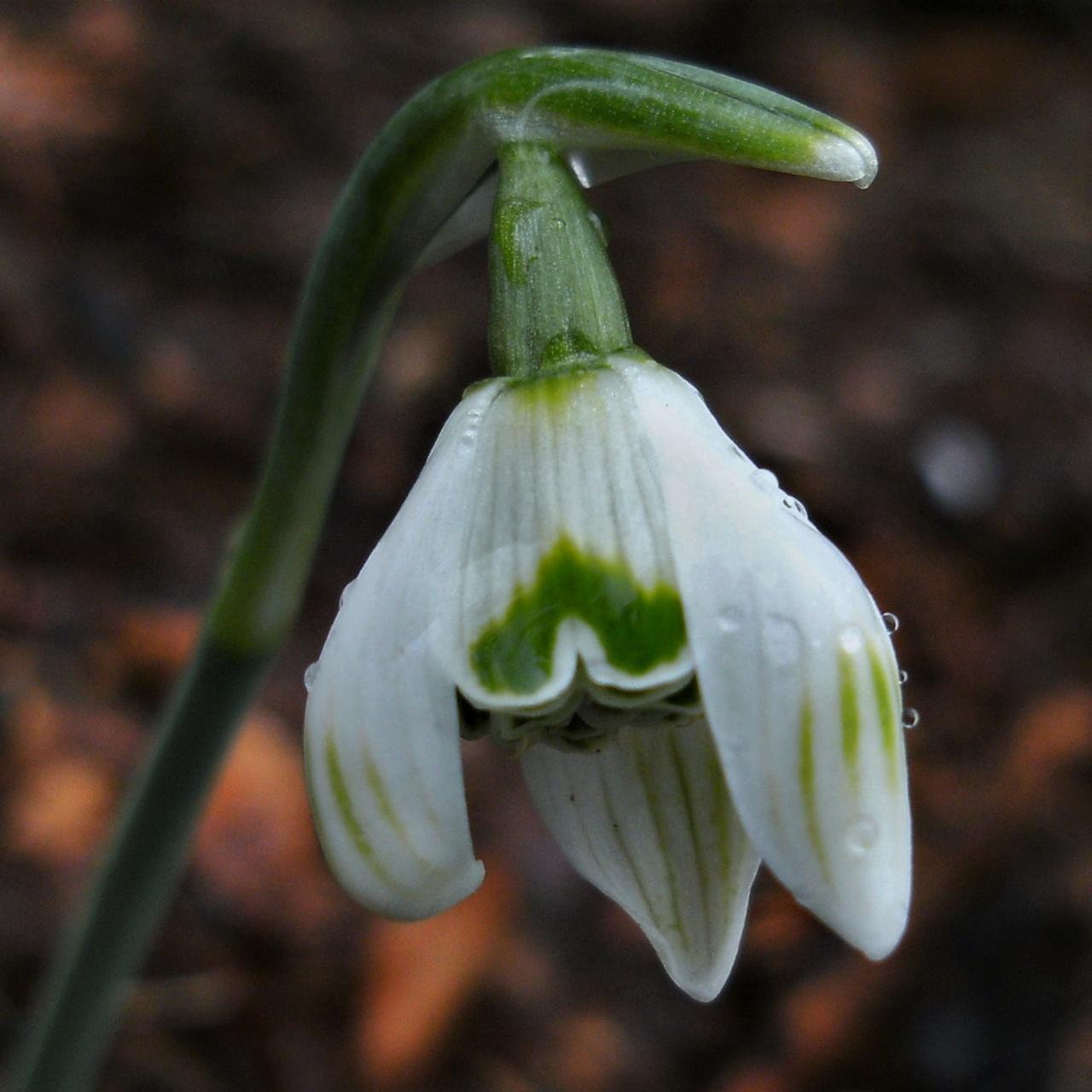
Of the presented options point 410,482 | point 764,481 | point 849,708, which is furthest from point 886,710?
point 410,482

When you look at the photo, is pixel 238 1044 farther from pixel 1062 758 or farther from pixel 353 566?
pixel 1062 758

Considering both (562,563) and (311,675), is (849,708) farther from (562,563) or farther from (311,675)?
(311,675)

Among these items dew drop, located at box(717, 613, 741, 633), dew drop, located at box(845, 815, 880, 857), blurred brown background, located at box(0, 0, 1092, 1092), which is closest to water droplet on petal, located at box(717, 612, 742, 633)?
dew drop, located at box(717, 613, 741, 633)

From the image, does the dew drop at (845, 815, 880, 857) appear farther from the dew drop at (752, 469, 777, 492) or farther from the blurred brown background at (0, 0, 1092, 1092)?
the blurred brown background at (0, 0, 1092, 1092)

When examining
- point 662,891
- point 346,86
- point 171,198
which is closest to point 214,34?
point 346,86

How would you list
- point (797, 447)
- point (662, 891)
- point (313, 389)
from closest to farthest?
point (662, 891)
point (313, 389)
point (797, 447)

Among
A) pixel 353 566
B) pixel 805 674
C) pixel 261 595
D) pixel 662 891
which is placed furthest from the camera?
pixel 353 566

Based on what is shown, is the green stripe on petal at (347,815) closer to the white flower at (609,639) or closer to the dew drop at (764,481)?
the white flower at (609,639)

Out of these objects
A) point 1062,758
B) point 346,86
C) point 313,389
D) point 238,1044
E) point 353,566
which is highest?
point 346,86
